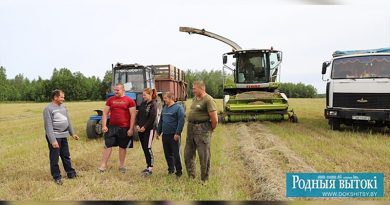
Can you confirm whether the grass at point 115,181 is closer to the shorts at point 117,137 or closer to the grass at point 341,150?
the shorts at point 117,137

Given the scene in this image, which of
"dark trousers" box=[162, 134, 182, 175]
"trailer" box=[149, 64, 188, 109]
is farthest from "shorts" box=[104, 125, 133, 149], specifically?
"trailer" box=[149, 64, 188, 109]

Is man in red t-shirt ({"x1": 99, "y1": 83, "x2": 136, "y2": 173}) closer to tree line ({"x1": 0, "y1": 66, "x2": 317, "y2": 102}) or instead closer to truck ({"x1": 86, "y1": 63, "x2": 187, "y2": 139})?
tree line ({"x1": 0, "y1": 66, "x2": 317, "y2": 102})

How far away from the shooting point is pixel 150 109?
6535mm

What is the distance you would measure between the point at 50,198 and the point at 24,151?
4411 millimetres

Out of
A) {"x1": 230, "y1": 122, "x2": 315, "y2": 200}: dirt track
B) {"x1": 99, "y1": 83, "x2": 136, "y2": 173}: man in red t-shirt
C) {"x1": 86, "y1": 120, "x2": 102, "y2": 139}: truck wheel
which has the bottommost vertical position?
{"x1": 230, "y1": 122, "x2": 315, "y2": 200}: dirt track

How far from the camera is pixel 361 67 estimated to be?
10.8 meters

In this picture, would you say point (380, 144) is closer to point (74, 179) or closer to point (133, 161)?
point (133, 161)

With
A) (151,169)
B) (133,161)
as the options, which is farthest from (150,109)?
(133,161)

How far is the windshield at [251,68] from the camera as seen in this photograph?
14.9 m

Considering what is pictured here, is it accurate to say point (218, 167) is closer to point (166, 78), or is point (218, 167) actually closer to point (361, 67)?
point (361, 67)

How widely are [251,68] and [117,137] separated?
30.3 ft

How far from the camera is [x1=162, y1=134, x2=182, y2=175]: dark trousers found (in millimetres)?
6097

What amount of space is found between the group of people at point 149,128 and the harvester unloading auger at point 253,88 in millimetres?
7182

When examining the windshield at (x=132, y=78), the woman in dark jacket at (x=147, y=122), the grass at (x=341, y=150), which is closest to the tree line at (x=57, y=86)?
the windshield at (x=132, y=78)
